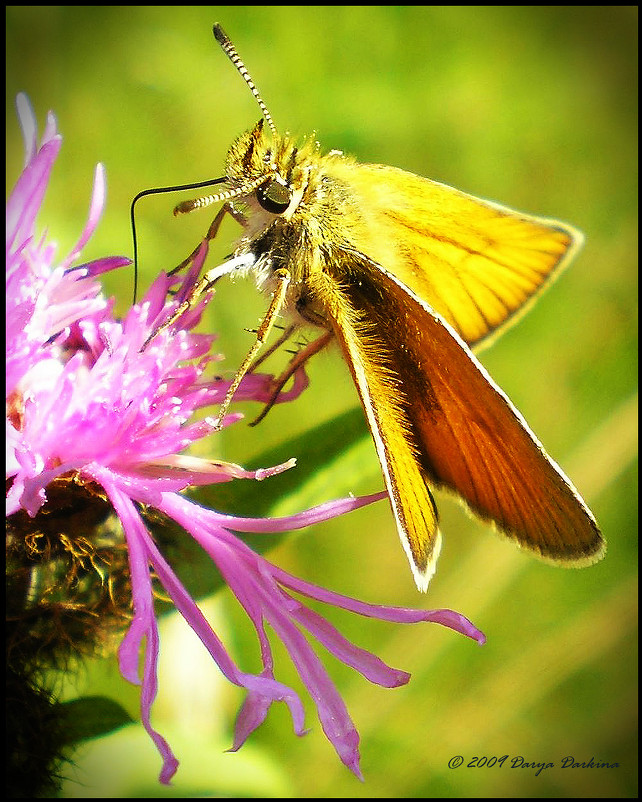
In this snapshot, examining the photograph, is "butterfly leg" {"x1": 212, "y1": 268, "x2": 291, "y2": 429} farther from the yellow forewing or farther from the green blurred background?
the green blurred background

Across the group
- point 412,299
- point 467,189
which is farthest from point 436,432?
point 467,189

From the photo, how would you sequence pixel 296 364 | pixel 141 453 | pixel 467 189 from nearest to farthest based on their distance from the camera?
pixel 141 453 → pixel 296 364 → pixel 467 189

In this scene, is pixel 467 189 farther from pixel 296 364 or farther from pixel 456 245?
pixel 296 364

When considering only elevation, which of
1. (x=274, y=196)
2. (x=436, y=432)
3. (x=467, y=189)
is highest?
(x=467, y=189)

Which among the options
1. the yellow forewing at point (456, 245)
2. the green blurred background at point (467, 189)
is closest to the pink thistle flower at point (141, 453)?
the yellow forewing at point (456, 245)

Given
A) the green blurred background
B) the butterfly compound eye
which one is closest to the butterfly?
the butterfly compound eye

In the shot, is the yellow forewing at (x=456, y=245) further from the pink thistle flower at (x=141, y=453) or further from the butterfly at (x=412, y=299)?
the pink thistle flower at (x=141, y=453)
